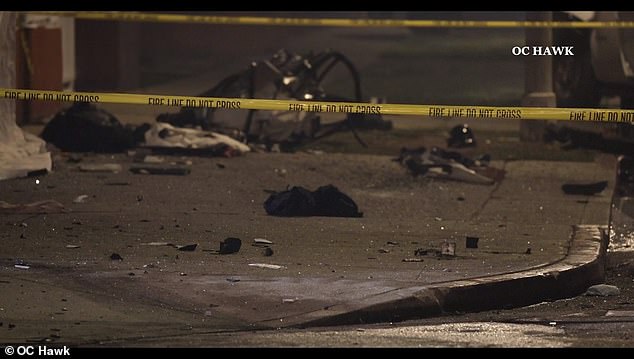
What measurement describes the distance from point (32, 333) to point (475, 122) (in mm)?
10264

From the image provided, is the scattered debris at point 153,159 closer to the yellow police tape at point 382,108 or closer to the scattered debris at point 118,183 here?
the scattered debris at point 118,183

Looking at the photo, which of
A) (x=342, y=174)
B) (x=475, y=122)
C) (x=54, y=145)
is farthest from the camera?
(x=475, y=122)

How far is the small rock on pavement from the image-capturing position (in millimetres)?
9092

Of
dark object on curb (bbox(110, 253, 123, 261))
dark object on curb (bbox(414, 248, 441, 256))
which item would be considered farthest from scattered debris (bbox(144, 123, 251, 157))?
dark object on curb (bbox(110, 253, 123, 261))

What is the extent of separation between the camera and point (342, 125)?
50.9 feet

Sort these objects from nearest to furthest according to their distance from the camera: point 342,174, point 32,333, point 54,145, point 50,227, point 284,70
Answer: point 32,333 → point 50,227 → point 342,174 → point 54,145 → point 284,70

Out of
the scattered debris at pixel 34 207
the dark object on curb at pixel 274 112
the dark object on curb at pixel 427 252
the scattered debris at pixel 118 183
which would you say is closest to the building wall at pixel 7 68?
the scattered debris at pixel 118 183

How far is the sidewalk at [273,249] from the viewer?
7.92 meters

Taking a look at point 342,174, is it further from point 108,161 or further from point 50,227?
point 50,227

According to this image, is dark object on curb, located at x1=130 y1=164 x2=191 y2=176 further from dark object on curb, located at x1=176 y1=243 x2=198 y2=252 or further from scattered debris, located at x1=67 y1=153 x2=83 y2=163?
dark object on curb, located at x1=176 y1=243 x2=198 y2=252

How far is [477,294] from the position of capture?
8.55m

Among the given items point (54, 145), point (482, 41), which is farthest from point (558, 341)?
point (482, 41)

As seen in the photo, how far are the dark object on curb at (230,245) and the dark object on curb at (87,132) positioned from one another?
459cm
